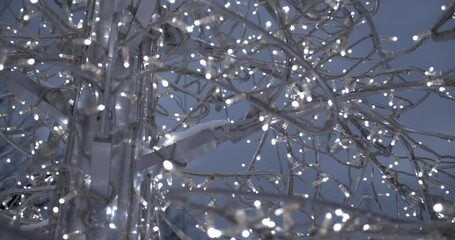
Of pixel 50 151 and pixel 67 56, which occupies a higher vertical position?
pixel 67 56

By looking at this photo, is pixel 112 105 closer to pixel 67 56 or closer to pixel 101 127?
pixel 101 127

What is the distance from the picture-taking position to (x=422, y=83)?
2.10 meters

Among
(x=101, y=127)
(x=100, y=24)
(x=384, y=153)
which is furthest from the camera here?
(x=384, y=153)

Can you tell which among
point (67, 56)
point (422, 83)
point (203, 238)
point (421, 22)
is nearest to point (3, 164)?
point (203, 238)

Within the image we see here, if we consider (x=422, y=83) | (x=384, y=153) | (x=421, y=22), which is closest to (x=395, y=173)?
(x=384, y=153)

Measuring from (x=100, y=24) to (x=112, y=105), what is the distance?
0.32 metres

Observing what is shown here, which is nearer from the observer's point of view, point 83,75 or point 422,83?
point 83,75

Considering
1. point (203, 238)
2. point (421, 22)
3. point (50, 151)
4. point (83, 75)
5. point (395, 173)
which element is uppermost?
point (421, 22)

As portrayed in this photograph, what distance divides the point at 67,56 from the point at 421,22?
7321 mm

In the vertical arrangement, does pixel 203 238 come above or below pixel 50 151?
above

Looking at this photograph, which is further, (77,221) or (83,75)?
(77,221)

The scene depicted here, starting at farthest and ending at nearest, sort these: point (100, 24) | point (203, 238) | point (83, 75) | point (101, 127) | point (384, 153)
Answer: point (203, 238) < point (384, 153) < point (100, 24) < point (101, 127) < point (83, 75)

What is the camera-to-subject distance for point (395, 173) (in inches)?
130

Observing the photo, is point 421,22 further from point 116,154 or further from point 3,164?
point 116,154
